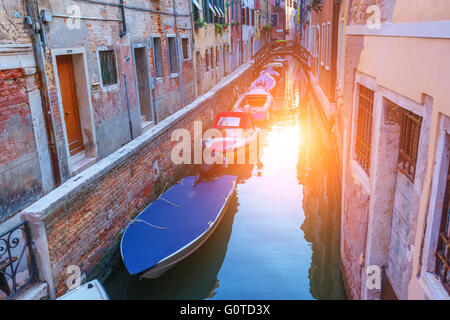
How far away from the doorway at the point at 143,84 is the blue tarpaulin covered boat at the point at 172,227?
2.89 metres

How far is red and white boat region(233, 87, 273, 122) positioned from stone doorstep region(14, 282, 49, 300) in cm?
1143

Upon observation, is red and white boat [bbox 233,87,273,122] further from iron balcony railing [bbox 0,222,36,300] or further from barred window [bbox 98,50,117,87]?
iron balcony railing [bbox 0,222,36,300]

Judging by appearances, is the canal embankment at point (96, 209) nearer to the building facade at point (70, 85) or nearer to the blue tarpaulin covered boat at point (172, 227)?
the blue tarpaulin covered boat at point (172, 227)

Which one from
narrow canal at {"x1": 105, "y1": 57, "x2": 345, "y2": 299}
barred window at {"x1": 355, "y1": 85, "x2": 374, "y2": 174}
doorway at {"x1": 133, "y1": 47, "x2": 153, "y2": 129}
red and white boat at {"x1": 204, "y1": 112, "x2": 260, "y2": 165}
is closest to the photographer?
barred window at {"x1": 355, "y1": 85, "x2": 374, "y2": 174}

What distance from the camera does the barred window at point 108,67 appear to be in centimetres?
739

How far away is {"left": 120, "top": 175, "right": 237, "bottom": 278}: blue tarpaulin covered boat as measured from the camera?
16.7 feet

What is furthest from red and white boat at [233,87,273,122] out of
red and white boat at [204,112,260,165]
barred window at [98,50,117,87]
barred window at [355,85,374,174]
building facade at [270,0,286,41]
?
building facade at [270,0,286,41]

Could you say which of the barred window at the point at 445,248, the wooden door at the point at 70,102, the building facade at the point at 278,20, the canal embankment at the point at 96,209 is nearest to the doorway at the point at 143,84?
the canal embankment at the point at 96,209

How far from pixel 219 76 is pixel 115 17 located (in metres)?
11.0

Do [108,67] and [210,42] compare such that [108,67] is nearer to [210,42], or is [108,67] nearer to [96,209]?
[96,209]

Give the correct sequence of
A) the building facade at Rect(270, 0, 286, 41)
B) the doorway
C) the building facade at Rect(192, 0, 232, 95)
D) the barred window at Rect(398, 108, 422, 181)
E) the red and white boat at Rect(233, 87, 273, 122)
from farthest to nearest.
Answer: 1. the building facade at Rect(270, 0, 286, 41)
2. the red and white boat at Rect(233, 87, 273, 122)
3. the building facade at Rect(192, 0, 232, 95)
4. the doorway
5. the barred window at Rect(398, 108, 422, 181)

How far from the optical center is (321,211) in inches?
309

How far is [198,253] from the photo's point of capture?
6.30 metres

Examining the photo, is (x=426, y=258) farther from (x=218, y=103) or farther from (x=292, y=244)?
(x=218, y=103)
